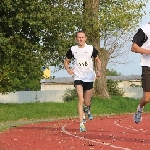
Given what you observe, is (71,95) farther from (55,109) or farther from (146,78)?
(146,78)

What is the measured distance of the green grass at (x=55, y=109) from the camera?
27000 mm

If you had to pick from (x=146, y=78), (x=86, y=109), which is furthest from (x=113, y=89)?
(x=146, y=78)

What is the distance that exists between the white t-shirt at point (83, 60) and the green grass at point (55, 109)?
11131 mm

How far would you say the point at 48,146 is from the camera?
10.9m

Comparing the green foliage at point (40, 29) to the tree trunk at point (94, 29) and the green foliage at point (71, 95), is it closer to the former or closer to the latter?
the tree trunk at point (94, 29)

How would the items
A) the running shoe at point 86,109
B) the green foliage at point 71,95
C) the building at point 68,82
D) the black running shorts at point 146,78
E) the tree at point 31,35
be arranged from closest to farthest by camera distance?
the black running shorts at point 146,78 < the running shoe at point 86,109 < the tree at point 31,35 < the green foliage at point 71,95 < the building at point 68,82

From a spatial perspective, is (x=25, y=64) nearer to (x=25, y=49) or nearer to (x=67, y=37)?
(x=25, y=49)

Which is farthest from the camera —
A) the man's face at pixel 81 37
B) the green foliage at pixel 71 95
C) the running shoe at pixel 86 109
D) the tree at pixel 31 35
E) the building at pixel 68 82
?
the building at pixel 68 82

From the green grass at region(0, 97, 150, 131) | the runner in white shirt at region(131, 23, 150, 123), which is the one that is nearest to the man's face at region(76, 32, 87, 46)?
the runner in white shirt at region(131, 23, 150, 123)

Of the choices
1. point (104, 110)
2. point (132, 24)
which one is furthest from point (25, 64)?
point (132, 24)

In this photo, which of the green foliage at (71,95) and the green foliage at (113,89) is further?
the green foliage at (71,95)

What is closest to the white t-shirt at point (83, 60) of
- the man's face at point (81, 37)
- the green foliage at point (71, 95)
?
the man's face at point (81, 37)

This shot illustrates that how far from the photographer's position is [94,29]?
35875mm

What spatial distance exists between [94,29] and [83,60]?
21963 mm
